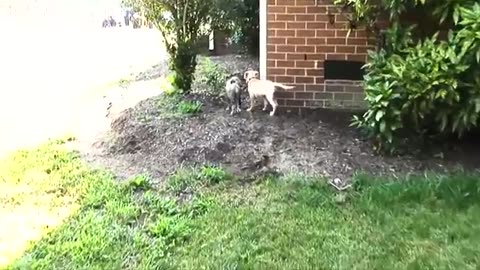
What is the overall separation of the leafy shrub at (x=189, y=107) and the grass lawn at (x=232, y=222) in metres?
1.23

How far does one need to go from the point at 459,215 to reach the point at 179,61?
3.35 metres

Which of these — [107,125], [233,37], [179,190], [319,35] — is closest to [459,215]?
[179,190]

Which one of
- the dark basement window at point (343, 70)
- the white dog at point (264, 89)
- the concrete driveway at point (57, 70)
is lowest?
the concrete driveway at point (57, 70)

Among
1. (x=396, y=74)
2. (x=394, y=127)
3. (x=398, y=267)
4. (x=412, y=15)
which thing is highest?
(x=412, y=15)

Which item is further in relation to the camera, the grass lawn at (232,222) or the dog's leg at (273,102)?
the dog's leg at (273,102)

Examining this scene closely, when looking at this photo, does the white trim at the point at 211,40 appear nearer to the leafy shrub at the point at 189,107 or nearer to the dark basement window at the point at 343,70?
the leafy shrub at the point at 189,107

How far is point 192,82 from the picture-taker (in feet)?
21.6

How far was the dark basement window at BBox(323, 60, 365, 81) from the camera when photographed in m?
5.68

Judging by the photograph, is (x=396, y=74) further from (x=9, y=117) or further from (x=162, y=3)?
(x=9, y=117)

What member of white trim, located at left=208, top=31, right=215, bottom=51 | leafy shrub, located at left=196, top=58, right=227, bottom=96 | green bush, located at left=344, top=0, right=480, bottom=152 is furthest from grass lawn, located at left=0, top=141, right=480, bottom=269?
white trim, located at left=208, top=31, right=215, bottom=51

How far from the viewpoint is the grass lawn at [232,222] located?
11.0 feet

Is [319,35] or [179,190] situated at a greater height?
[319,35]

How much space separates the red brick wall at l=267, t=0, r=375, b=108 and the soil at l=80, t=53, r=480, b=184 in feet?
0.58

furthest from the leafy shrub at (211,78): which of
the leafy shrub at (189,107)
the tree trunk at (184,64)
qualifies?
the leafy shrub at (189,107)
